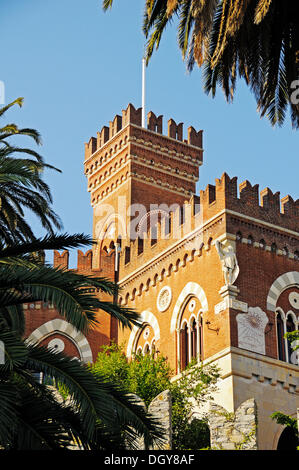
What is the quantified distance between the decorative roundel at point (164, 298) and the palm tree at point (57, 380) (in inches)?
537

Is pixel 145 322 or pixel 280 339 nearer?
pixel 280 339

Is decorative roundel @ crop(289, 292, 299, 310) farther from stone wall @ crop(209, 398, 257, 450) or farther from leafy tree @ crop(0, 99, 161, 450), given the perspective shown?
leafy tree @ crop(0, 99, 161, 450)

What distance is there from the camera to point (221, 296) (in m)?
25.1

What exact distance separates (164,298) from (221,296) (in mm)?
3351

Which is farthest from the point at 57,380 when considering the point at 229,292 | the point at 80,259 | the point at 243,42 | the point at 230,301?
the point at 80,259

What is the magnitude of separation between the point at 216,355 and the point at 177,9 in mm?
11807

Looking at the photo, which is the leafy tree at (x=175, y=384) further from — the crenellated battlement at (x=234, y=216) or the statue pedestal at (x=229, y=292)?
the crenellated battlement at (x=234, y=216)

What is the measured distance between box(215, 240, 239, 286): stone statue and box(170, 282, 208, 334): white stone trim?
109cm

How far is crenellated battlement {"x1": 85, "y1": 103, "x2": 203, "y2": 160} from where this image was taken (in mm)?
37250

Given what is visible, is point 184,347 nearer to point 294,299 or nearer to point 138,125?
point 294,299

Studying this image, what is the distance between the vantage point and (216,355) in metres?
24.6

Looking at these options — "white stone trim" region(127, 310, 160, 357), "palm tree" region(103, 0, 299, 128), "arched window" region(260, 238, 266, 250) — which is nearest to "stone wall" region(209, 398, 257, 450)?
"palm tree" region(103, 0, 299, 128)

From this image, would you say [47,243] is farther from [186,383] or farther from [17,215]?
[186,383]

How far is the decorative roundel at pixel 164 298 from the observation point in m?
27.8
